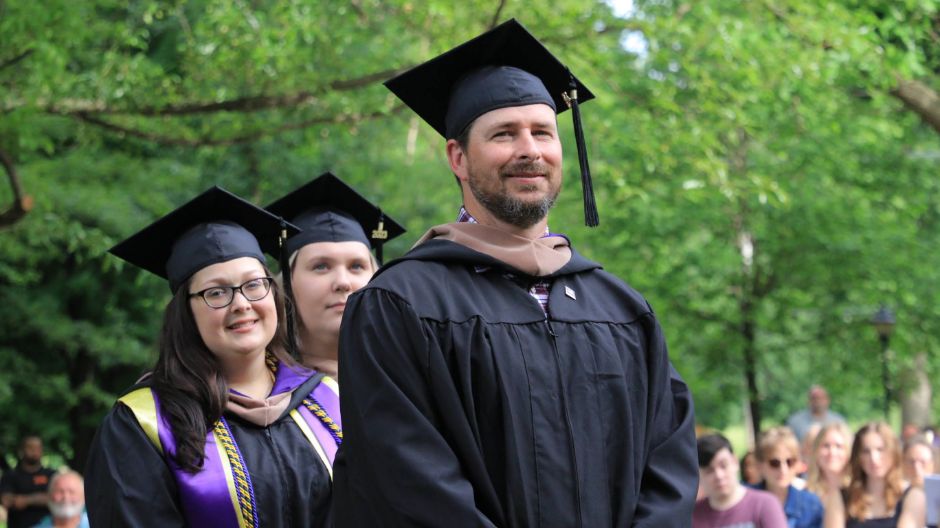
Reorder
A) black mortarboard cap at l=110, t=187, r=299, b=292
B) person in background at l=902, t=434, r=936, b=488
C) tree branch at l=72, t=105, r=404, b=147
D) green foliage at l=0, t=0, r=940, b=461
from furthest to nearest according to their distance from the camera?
tree branch at l=72, t=105, r=404, b=147
green foliage at l=0, t=0, r=940, b=461
person in background at l=902, t=434, r=936, b=488
black mortarboard cap at l=110, t=187, r=299, b=292

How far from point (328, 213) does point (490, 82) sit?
211cm

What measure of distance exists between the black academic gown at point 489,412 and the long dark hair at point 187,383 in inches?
37.9

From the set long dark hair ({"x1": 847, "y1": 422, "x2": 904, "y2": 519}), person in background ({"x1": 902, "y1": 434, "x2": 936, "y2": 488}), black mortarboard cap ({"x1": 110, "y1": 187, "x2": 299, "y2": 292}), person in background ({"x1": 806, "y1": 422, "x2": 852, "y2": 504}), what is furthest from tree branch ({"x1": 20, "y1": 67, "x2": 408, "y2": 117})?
black mortarboard cap ({"x1": 110, "y1": 187, "x2": 299, "y2": 292})

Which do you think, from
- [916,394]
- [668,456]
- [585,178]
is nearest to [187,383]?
[585,178]

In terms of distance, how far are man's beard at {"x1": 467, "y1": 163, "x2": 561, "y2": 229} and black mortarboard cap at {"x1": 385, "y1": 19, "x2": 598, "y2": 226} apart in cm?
20

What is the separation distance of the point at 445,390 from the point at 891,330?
56.7ft

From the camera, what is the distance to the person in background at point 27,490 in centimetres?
1277

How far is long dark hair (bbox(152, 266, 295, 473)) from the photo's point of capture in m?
3.97

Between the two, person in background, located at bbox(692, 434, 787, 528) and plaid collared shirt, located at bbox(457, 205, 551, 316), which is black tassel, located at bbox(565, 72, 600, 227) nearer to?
plaid collared shirt, located at bbox(457, 205, 551, 316)

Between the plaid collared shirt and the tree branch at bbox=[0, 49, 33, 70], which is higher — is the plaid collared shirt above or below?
below

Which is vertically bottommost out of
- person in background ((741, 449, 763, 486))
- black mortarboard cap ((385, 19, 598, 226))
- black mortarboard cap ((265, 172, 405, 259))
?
person in background ((741, 449, 763, 486))

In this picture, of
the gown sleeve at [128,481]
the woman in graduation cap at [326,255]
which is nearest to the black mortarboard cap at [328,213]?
the woman in graduation cap at [326,255]

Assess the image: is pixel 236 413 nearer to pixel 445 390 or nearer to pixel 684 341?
pixel 445 390

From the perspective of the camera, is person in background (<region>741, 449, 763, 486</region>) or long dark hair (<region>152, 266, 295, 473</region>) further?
person in background (<region>741, 449, 763, 486</region>)
